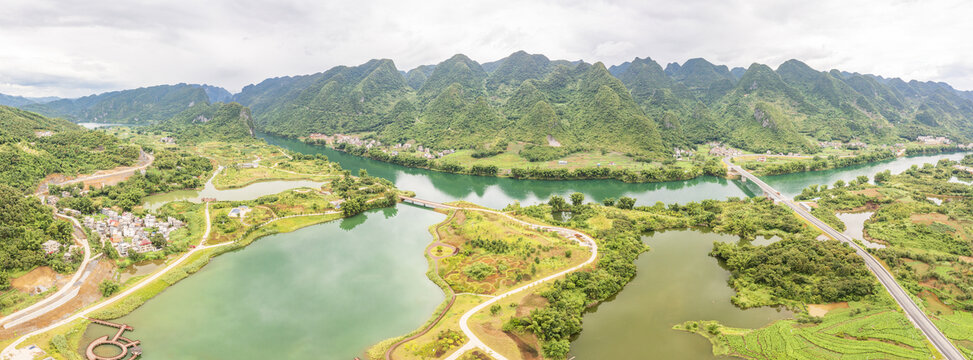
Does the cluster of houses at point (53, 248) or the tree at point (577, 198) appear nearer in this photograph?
the cluster of houses at point (53, 248)

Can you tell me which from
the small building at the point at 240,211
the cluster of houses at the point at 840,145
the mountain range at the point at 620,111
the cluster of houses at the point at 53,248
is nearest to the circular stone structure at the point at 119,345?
the cluster of houses at the point at 53,248

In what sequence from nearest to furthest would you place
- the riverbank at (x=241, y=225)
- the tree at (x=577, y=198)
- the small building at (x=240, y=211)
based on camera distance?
1. the riverbank at (x=241, y=225)
2. the small building at (x=240, y=211)
3. the tree at (x=577, y=198)

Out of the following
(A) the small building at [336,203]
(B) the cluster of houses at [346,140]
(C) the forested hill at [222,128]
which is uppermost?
(C) the forested hill at [222,128]

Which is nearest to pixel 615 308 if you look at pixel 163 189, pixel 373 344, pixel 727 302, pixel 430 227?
pixel 727 302

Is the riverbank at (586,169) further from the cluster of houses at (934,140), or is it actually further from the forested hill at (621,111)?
the cluster of houses at (934,140)

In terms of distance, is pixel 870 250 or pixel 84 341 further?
pixel 870 250

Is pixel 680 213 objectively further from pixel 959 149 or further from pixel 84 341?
pixel 959 149

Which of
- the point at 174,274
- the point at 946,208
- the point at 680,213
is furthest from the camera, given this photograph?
the point at 680,213

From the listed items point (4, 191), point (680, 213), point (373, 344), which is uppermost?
point (4, 191)
